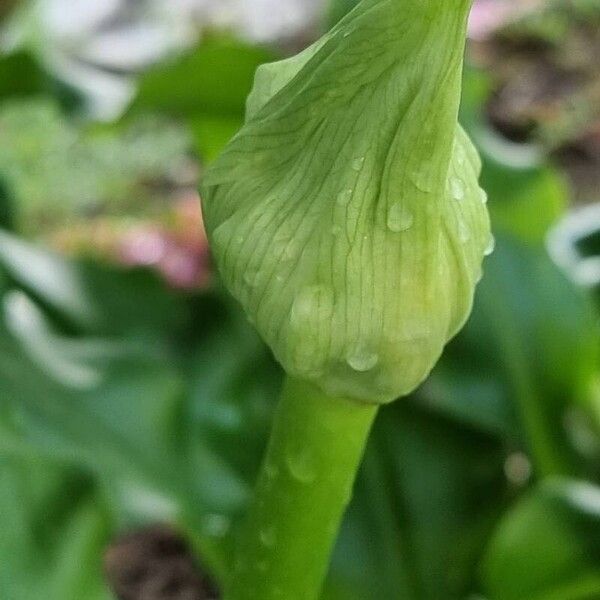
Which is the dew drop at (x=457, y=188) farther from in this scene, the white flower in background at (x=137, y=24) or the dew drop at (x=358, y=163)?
the white flower in background at (x=137, y=24)

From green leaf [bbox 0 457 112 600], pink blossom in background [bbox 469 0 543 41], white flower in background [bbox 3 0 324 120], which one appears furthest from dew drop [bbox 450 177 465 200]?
pink blossom in background [bbox 469 0 543 41]

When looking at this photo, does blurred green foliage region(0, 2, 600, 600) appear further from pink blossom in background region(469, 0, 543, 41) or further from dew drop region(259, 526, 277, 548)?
pink blossom in background region(469, 0, 543, 41)

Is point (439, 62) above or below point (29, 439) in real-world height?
above

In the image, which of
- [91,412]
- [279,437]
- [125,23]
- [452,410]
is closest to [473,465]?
[452,410]

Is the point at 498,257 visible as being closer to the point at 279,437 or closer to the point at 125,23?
the point at 279,437

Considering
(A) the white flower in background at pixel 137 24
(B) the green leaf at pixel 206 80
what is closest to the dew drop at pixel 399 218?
(B) the green leaf at pixel 206 80

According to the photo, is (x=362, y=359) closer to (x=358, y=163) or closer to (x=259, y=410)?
(x=358, y=163)
